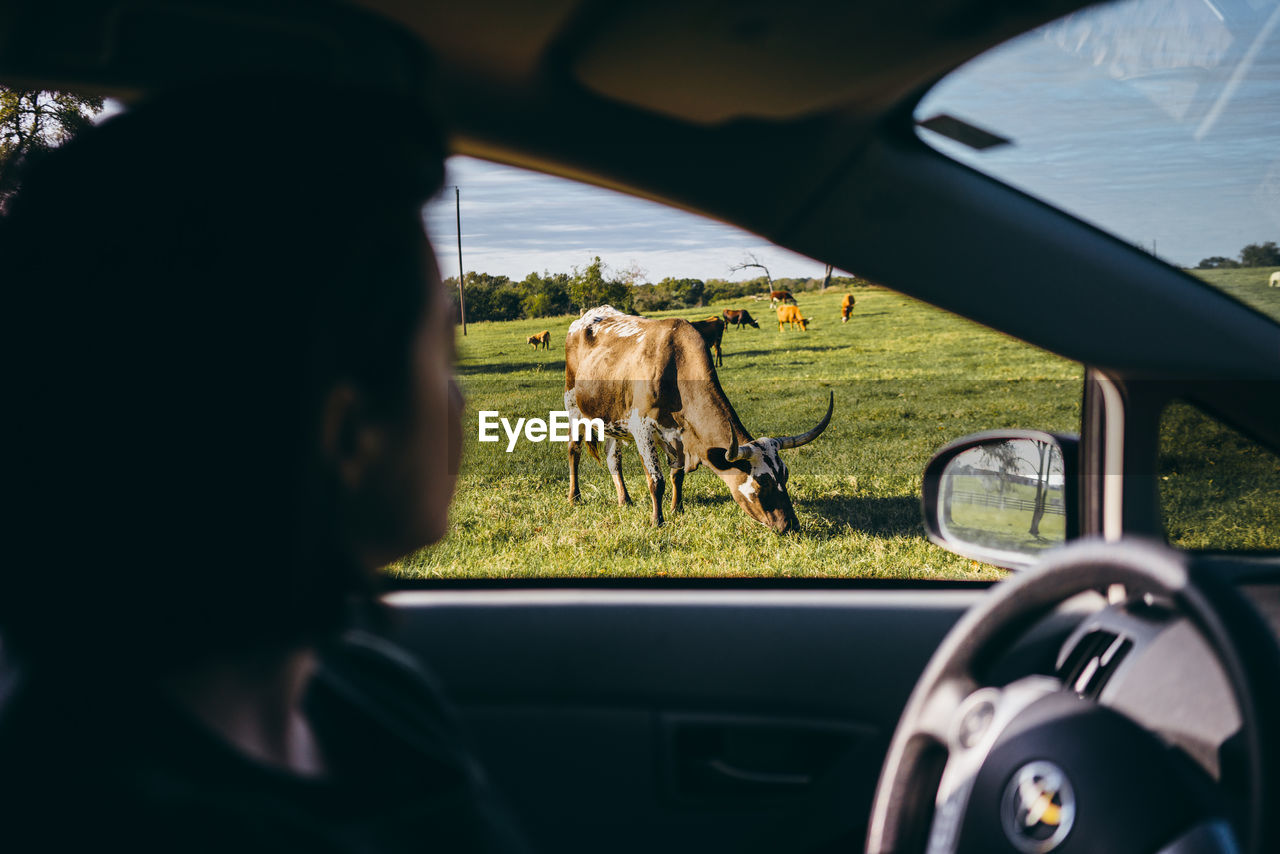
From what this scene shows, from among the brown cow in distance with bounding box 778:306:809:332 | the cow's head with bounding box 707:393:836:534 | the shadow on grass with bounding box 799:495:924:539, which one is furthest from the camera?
the brown cow in distance with bounding box 778:306:809:332

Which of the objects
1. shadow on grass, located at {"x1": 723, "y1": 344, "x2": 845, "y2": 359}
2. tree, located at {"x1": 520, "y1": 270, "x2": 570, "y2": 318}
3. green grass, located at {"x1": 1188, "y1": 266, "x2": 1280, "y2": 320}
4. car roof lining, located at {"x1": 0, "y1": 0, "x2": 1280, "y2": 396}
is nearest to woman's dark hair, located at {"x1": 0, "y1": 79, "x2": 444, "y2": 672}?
car roof lining, located at {"x1": 0, "y1": 0, "x2": 1280, "y2": 396}

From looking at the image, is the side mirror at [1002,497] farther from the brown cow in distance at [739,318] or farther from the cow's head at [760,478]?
the brown cow in distance at [739,318]

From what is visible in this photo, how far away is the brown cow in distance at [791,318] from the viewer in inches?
399

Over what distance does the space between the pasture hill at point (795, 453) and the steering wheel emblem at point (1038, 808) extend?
1.01 metres

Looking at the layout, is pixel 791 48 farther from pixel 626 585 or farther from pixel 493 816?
pixel 626 585

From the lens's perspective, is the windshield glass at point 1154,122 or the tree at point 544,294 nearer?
the windshield glass at point 1154,122

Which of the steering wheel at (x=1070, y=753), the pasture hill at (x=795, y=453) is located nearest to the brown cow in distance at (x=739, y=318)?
the pasture hill at (x=795, y=453)

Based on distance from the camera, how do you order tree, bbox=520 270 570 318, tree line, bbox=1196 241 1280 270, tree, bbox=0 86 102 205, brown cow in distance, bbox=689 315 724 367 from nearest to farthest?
tree, bbox=0 86 102 205
tree line, bbox=1196 241 1280 270
tree, bbox=520 270 570 318
brown cow in distance, bbox=689 315 724 367

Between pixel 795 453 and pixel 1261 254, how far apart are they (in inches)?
229

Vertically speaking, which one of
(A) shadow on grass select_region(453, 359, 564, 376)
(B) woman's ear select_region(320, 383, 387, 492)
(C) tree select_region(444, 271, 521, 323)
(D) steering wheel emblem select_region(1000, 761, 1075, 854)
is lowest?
(D) steering wheel emblem select_region(1000, 761, 1075, 854)

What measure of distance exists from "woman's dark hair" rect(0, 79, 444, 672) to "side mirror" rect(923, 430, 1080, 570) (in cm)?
171

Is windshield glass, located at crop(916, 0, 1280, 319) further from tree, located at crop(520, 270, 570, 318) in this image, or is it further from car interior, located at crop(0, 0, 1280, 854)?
tree, located at crop(520, 270, 570, 318)

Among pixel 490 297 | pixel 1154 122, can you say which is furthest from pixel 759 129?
pixel 490 297

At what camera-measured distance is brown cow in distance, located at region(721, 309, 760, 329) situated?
10.2 metres
